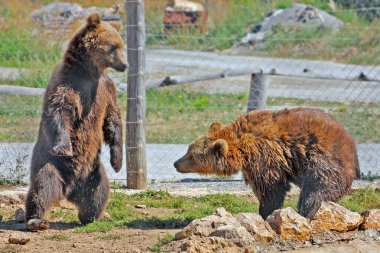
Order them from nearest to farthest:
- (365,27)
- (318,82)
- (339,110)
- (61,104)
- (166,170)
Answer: (61,104)
(166,170)
(339,110)
(318,82)
(365,27)

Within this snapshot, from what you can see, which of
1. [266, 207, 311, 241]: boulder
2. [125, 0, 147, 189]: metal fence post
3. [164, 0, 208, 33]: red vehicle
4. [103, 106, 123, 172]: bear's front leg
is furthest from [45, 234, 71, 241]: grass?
[164, 0, 208, 33]: red vehicle

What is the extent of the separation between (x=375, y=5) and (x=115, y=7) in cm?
1131

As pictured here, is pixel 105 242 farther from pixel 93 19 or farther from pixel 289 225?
pixel 93 19

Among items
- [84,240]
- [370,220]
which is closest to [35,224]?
[84,240]

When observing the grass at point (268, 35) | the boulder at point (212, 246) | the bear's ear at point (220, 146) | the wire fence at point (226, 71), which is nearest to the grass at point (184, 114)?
the wire fence at point (226, 71)

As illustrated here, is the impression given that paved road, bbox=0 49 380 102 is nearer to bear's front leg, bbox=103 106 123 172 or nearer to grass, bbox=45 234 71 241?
bear's front leg, bbox=103 106 123 172

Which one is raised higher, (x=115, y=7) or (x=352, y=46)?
(x=115, y=7)

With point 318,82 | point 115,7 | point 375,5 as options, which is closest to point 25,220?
point 115,7

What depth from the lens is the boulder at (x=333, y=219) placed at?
25.9 feet

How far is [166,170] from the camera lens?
38.8 feet

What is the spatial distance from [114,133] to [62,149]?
941 millimetres

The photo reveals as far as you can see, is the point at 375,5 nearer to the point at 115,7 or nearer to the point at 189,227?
the point at 115,7

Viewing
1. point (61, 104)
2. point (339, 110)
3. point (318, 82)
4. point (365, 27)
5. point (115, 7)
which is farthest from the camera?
point (365, 27)

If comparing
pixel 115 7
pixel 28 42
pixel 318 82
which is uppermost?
pixel 115 7
